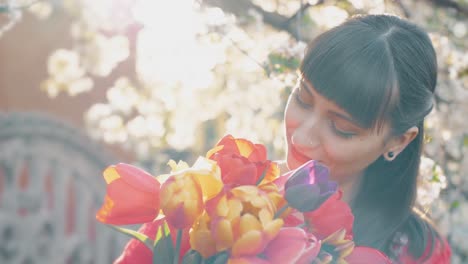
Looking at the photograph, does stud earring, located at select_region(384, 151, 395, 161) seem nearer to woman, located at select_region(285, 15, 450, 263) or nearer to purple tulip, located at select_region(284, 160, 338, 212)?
woman, located at select_region(285, 15, 450, 263)

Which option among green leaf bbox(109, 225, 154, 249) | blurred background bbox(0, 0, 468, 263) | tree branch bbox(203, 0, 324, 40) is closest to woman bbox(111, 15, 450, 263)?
green leaf bbox(109, 225, 154, 249)

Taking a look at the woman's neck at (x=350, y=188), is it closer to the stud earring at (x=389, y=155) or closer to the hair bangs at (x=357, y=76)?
the stud earring at (x=389, y=155)

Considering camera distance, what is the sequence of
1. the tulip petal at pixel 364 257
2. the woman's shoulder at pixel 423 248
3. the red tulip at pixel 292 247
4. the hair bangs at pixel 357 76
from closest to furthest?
the red tulip at pixel 292 247 → the tulip petal at pixel 364 257 → the hair bangs at pixel 357 76 → the woman's shoulder at pixel 423 248

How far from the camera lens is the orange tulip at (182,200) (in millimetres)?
943

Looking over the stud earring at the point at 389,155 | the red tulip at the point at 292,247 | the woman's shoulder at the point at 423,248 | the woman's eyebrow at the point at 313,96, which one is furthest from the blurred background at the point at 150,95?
the red tulip at the point at 292,247

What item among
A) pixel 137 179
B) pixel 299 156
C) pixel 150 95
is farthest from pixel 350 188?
pixel 150 95

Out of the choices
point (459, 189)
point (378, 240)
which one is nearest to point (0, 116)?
point (459, 189)

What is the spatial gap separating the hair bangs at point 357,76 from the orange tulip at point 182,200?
40cm

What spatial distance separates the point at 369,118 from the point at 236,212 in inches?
17.7

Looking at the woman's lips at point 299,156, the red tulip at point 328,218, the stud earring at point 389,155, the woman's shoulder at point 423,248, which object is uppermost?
the red tulip at point 328,218

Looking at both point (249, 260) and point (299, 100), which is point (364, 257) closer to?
point (249, 260)

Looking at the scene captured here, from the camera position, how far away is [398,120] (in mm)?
1378

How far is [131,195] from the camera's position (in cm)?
103

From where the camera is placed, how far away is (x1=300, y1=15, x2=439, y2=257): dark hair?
1282mm
